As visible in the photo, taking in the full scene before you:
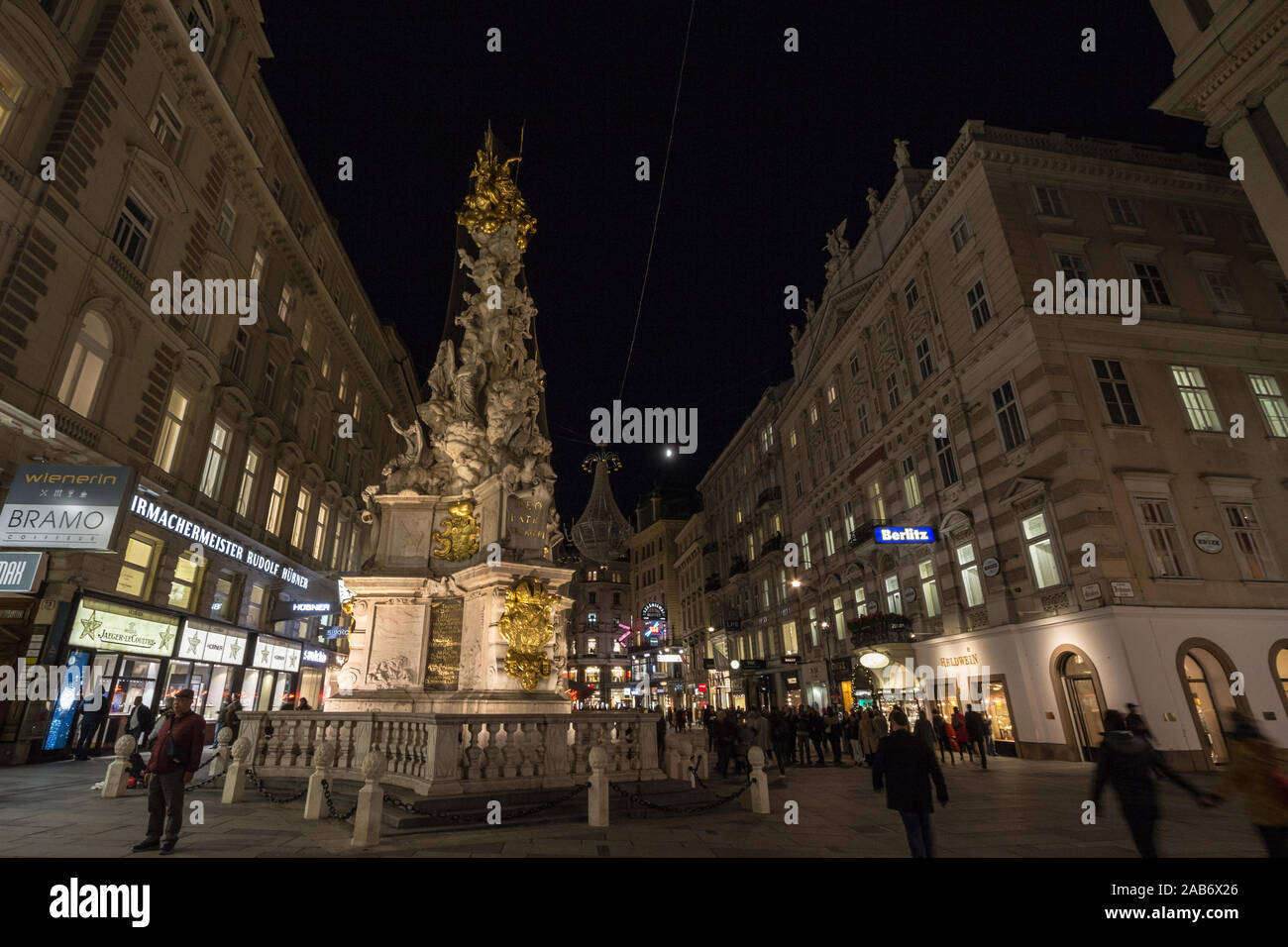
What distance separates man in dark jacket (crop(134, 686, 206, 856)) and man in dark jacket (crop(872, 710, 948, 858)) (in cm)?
723

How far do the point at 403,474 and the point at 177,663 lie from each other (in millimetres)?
15137

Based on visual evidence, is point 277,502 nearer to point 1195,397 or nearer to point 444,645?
point 444,645

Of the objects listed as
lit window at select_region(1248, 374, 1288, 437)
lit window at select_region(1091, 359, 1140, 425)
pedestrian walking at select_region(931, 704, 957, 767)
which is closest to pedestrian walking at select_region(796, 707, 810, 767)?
pedestrian walking at select_region(931, 704, 957, 767)

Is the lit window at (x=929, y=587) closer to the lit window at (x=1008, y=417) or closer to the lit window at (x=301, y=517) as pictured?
the lit window at (x=1008, y=417)

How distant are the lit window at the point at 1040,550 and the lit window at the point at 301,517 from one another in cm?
3106

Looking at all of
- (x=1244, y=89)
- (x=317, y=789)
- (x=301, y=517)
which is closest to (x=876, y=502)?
(x=1244, y=89)

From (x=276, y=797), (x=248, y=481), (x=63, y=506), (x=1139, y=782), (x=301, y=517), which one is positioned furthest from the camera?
(x=301, y=517)

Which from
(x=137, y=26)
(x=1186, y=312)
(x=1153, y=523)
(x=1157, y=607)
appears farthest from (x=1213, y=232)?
(x=137, y=26)

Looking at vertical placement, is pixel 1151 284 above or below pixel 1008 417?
above

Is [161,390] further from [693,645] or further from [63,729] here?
[693,645]

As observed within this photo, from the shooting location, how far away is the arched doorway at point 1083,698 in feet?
59.3

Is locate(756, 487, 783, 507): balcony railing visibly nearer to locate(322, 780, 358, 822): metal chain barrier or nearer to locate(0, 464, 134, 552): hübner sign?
locate(0, 464, 134, 552): hübner sign

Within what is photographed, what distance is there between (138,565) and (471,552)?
15.1 meters

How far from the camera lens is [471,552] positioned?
11859 mm
